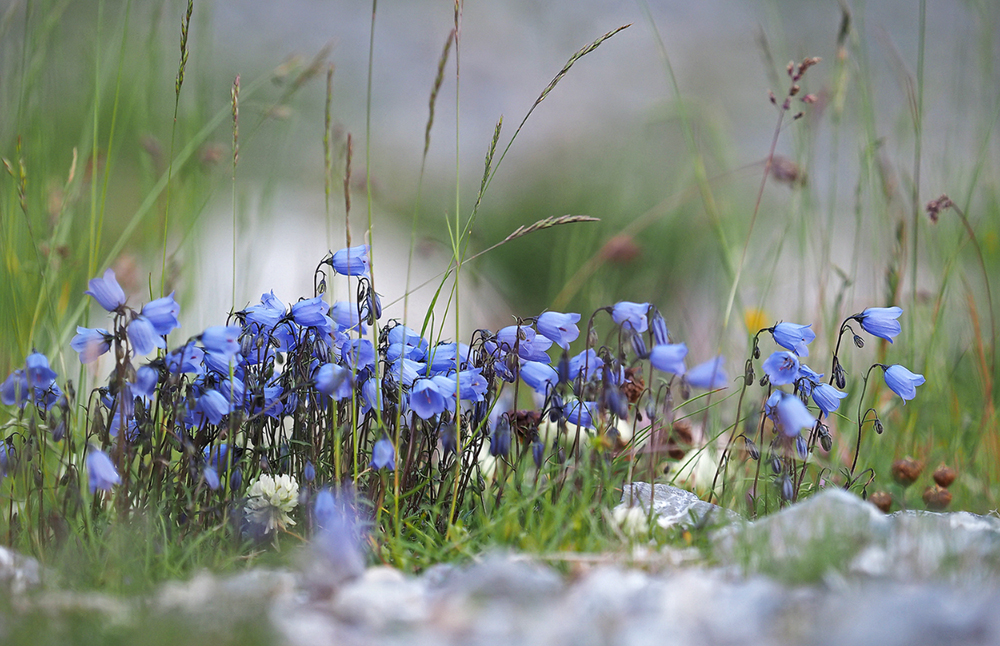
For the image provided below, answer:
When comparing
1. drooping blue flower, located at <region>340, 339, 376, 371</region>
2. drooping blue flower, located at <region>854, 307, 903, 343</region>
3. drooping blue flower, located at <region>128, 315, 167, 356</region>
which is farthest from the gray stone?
drooping blue flower, located at <region>128, 315, 167, 356</region>

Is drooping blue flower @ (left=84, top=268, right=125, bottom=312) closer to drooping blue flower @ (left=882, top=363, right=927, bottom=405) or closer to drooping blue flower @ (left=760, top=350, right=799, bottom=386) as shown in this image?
drooping blue flower @ (left=760, top=350, right=799, bottom=386)

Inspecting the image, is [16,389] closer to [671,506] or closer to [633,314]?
[633,314]

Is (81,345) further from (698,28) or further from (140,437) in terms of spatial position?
(698,28)

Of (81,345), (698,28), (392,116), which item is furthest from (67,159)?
(698,28)

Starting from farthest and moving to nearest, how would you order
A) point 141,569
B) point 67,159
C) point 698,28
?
point 698,28 → point 67,159 → point 141,569

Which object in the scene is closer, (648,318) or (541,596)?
(541,596)

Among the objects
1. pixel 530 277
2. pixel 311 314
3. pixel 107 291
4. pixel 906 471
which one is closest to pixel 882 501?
pixel 906 471
